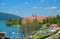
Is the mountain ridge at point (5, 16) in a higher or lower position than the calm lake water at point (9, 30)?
higher

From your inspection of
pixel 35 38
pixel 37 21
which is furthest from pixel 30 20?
pixel 35 38

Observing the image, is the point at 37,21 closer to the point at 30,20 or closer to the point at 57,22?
the point at 30,20

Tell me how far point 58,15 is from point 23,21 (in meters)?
0.71

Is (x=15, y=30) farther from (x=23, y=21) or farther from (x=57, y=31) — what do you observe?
(x=57, y=31)

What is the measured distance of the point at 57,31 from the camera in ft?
11.6

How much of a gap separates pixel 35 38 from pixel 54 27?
43cm

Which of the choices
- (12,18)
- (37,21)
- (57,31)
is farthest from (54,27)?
(12,18)

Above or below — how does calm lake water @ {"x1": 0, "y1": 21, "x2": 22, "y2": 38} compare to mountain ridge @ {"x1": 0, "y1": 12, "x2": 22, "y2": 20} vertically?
below

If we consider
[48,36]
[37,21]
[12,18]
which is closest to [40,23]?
[37,21]

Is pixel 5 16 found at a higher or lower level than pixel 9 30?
higher

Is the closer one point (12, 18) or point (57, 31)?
point (57, 31)

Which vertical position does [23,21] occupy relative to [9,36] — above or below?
above

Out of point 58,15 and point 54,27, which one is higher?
point 58,15

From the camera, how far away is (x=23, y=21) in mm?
3693
